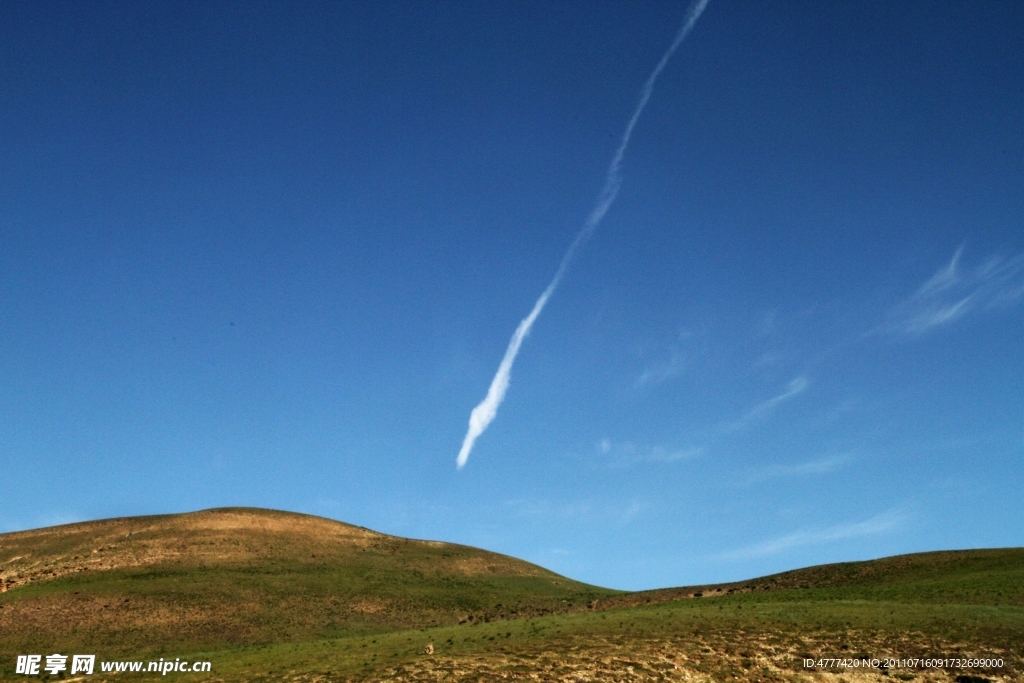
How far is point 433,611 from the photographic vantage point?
81375mm

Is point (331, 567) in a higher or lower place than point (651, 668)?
higher

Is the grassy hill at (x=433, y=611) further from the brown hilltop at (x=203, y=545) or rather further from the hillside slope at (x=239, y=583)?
the brown hilltop at (x=203, y=545)

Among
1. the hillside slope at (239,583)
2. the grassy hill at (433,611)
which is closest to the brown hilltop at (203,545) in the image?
the hillside slope at (239,583)

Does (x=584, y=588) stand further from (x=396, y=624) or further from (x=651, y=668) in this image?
(x=651, y=668)

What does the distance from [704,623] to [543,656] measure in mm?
14374

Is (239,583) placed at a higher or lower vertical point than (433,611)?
higher

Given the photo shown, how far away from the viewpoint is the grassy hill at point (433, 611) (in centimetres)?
3891

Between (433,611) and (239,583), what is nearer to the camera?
(433,611)

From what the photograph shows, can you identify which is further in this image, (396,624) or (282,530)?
(282,530)

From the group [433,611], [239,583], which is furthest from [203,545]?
[433,611]

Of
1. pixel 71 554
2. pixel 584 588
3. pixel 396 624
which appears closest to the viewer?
pixel 396 624

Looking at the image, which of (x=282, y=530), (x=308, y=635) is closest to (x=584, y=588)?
(x=282, y=530)

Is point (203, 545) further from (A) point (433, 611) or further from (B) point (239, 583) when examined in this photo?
(A) point (433, 611)

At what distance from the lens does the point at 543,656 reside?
1540 inches
